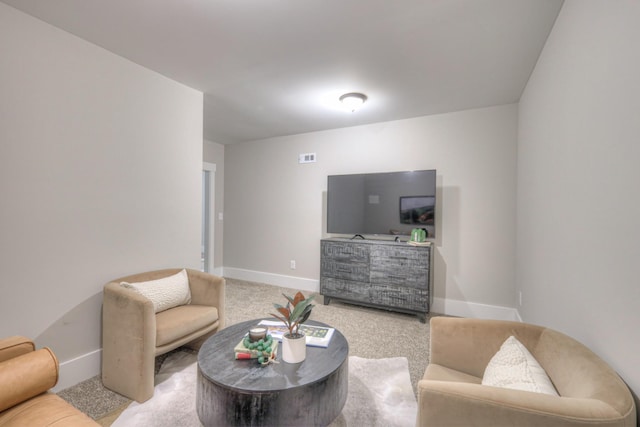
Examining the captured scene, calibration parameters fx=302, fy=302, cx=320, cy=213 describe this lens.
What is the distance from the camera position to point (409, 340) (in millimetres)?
2957

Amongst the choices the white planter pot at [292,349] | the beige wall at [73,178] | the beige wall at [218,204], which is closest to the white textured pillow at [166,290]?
the beige wall at [73,178]

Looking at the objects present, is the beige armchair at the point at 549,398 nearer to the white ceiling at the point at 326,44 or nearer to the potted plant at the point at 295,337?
the potted plant at the point at 295,337

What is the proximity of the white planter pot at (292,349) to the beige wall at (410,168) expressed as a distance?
264 cm

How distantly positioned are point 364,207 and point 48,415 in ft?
11.3

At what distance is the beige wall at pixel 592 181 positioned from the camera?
1.04m

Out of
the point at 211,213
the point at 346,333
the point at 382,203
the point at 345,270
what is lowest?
the point at 346,333

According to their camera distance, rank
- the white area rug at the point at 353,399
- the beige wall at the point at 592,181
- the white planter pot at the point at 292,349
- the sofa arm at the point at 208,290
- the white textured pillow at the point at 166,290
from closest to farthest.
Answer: the beige wall at the point at 592,181 → the white planter pot at the point at 292,349 → the white area rug at the point at 353,399 → the white textured pillow at the point at 166,290 → the sofa arm at the point at 208,290

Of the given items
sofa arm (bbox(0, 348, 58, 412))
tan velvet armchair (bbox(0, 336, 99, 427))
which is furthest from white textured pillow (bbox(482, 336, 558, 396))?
sofa arm (bbox(0, 348, 58, 412))

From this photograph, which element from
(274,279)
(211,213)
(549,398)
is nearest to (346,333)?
(274,279)

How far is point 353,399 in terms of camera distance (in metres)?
1.99

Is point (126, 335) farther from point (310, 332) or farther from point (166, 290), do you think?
point (310, 332)

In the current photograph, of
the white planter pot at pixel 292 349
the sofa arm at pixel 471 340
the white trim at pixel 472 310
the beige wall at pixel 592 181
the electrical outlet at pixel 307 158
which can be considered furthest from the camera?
the electrical outlet at pixel 307 158

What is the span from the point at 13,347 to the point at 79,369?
103 cm

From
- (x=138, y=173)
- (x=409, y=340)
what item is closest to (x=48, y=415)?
(x=138, y=173)
